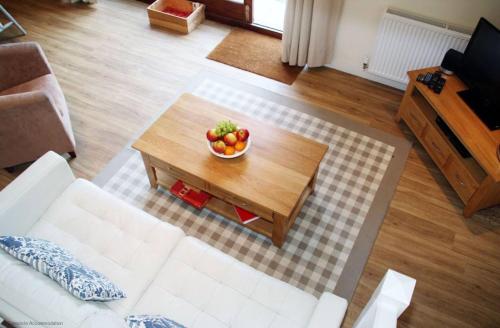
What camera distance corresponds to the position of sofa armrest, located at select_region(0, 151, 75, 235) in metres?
2.42

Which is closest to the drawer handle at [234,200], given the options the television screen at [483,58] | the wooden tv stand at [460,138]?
the wooden tv stand at [460,138]

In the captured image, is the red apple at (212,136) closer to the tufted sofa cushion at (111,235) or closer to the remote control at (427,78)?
the tufted sofa cushion at (111,235)

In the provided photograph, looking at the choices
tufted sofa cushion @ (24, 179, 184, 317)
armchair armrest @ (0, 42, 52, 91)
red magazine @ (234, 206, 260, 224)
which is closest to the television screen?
red magazine @ (234, 206, 260, 224)

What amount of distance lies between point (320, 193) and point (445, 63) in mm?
1452

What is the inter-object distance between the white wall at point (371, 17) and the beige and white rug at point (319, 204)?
2.28 feet

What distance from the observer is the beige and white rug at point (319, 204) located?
2885 mm

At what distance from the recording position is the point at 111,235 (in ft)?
8.33

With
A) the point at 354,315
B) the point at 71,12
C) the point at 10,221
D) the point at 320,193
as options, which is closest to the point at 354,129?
the point at 320,193

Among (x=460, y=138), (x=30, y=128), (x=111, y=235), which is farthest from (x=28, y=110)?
(x=460, y=138)

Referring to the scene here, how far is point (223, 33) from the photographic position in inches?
186

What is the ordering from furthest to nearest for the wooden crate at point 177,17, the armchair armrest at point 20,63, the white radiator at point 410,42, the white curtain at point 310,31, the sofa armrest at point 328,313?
the wooden crate at point 177,17
the white curtain at point 310,31
the white radiator at point 410,42
the armchair armrest at point 20,63
the sofa armrest at point 328,313

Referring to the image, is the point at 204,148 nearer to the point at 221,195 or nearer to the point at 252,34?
the point at 221,195

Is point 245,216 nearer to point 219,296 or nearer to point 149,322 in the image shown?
point 219,296

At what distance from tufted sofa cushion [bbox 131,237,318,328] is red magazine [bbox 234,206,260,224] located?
1.58 ft
